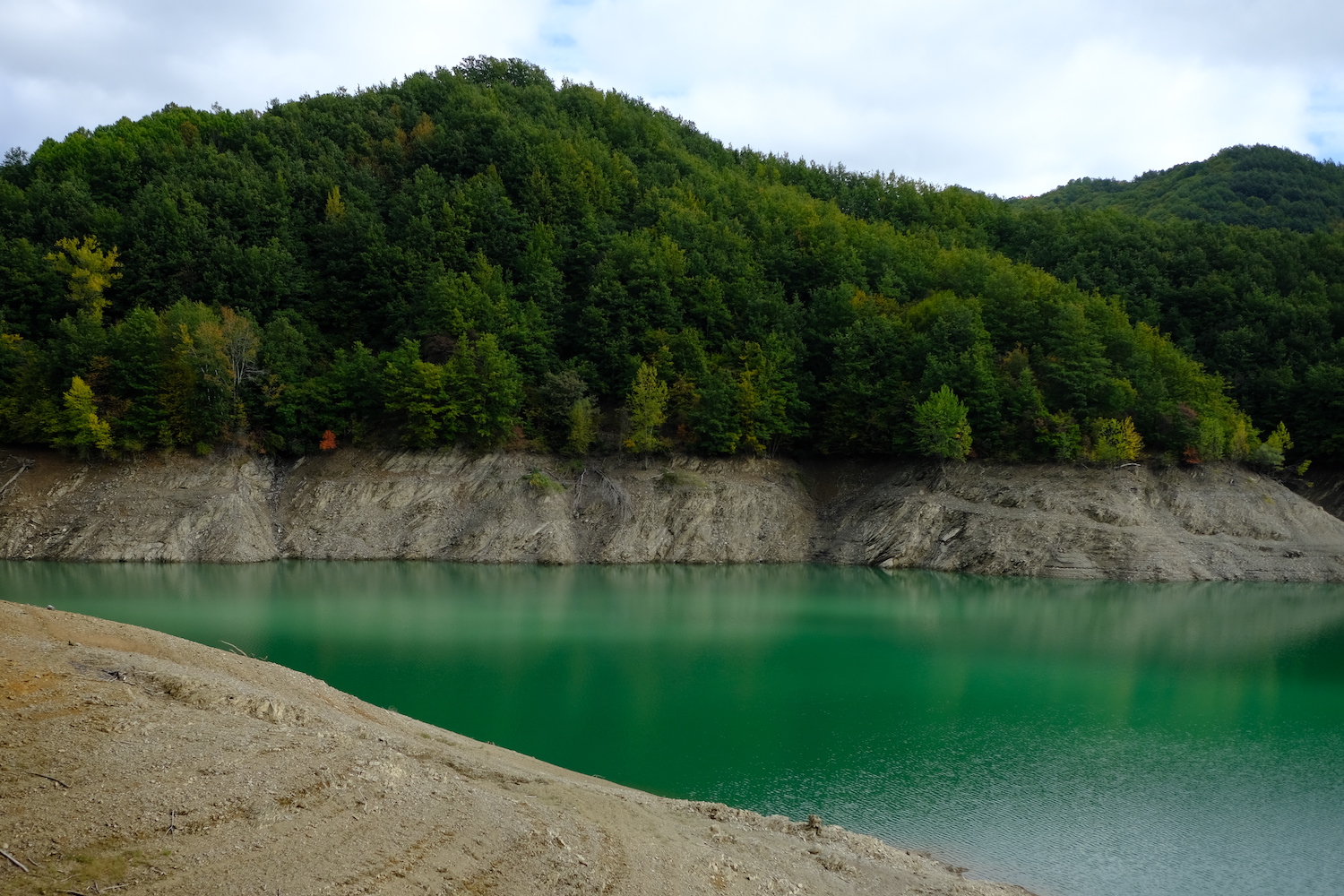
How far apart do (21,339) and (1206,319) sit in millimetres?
78780

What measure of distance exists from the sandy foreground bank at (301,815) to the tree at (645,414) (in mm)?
41322

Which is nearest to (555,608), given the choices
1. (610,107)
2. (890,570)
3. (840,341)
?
(890,570)

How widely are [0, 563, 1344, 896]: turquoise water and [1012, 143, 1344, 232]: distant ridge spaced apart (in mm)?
64456

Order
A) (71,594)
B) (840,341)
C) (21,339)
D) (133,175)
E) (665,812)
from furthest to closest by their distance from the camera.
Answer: (133,175) < (840,341) < (21,339) < (71,594) < (665,812)

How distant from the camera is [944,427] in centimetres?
5444

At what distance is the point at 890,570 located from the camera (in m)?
51.2

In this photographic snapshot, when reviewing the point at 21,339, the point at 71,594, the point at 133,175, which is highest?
the point at 133,175

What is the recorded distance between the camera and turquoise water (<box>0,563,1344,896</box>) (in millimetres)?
15898

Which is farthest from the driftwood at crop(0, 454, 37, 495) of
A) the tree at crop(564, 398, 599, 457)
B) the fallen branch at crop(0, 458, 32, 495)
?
the tree at crop(564, 398, 599, 457)

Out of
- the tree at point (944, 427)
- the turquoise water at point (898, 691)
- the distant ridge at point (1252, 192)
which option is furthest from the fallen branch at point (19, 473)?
the distant ridge at point (1252, 192)

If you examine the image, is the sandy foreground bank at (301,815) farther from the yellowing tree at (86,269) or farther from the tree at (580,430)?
the yellowing tree at (86,269)

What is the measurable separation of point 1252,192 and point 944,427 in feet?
223

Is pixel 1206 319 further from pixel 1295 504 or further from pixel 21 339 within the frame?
pixel 21 339

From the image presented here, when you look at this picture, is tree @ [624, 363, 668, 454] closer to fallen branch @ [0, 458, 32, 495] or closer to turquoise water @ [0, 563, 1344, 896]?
turquoise water @ [0, 563, 1344, 896]
